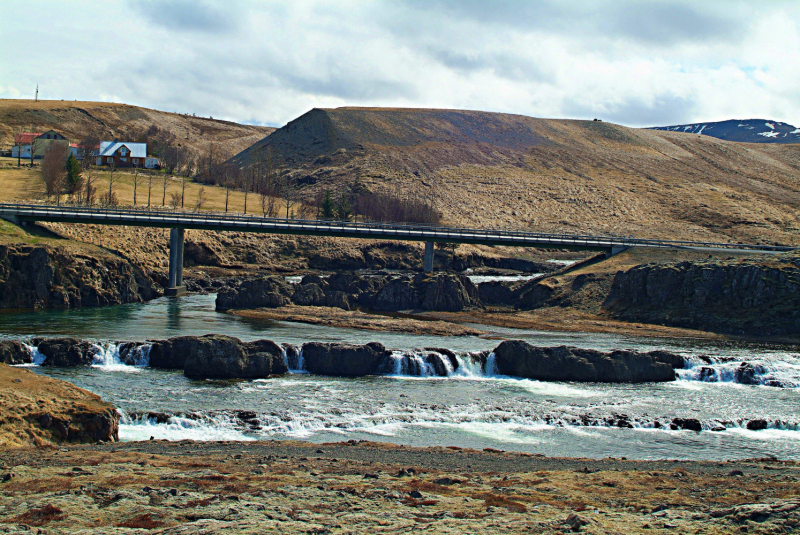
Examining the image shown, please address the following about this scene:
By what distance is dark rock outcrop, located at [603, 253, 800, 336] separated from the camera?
69000mm

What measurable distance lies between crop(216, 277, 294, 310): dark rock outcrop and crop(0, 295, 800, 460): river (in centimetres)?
1554

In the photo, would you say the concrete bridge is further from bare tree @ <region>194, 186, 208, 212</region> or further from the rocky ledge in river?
bare tree @ <region>194, 186, 208, 212</region>

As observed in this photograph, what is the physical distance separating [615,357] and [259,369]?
24.2m

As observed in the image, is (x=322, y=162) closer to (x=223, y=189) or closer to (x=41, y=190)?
(x=223, y=189)

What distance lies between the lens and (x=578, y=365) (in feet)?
160

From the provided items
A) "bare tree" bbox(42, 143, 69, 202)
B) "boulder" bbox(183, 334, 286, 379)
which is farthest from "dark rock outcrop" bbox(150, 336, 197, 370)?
"bare tree" bbox(42, 143, 69, 202)

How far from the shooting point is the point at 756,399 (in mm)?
44938

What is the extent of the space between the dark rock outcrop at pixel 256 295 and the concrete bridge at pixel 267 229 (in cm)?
1349

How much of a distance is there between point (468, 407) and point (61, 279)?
51.2 m

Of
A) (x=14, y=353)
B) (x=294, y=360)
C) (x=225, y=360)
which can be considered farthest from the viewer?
(x=294, y=360)

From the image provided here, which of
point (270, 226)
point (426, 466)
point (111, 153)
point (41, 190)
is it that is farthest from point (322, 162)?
point (426, 466)

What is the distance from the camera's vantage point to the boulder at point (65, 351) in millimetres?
46594

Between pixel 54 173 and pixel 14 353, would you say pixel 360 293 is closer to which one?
pixel 14 353

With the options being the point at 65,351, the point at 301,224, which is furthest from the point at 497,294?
the point at 65,351
